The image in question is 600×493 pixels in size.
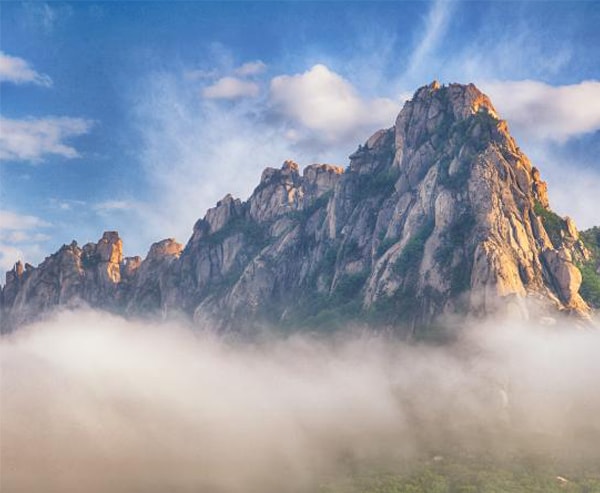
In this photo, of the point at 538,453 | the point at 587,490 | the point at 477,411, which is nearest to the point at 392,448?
the point at 477,411

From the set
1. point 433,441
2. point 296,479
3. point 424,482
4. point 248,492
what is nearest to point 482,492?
point 424,482

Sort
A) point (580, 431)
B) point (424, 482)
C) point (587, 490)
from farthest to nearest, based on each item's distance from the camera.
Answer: point (580, 431)
point (424, 482)
point (587, 490)

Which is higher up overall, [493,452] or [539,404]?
[539,404]

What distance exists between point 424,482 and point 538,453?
1108 inches

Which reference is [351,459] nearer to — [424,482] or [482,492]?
[424,482]

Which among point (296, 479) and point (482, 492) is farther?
point (296, 479)

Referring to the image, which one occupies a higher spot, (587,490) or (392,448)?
(392,448)

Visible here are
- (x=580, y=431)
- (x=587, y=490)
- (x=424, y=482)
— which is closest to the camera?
(x=587, y=490)

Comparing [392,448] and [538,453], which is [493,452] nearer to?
[538,453]

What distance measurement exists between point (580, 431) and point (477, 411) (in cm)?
2532

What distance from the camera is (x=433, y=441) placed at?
641 feet

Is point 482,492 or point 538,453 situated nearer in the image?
point 482,492

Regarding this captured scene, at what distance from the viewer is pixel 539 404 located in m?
198

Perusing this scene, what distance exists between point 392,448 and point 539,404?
40.4 meters
